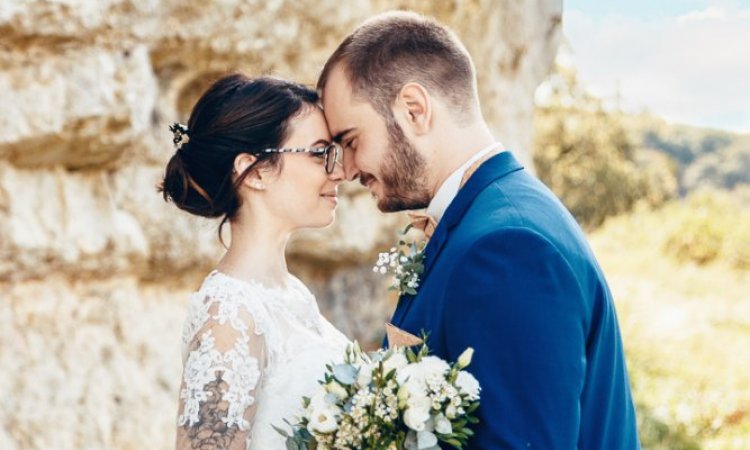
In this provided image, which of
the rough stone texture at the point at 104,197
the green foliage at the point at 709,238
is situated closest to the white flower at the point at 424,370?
the rough stone texture at the point at 104,197

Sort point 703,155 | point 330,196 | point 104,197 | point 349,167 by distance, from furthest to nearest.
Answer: point 703,155
point 104,197
point 330,196
point 349,167

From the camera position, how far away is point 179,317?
5.85m

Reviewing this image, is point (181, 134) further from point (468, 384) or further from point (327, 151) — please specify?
point (468, 384)

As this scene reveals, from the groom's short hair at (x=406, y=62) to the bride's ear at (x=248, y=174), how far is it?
51cm

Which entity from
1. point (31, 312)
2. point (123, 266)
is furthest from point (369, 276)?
point (31, 312)

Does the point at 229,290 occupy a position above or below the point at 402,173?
below

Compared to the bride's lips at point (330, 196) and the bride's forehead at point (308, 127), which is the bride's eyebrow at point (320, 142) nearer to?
the bride's forehead at point (308, 127)

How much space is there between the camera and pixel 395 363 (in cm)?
205

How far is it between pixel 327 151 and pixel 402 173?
18.2 inches

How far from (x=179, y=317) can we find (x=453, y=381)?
13.7 ft

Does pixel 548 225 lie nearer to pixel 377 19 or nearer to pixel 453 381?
pixel 453 381

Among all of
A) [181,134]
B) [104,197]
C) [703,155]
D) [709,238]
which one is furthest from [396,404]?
[703,155]

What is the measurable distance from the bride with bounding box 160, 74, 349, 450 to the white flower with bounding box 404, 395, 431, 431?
28.7 inches

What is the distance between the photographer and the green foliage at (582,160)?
2853 cm
